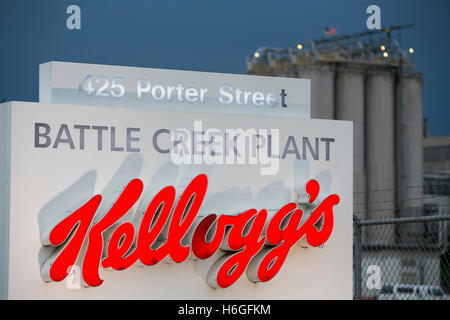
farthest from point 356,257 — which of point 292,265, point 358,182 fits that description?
point 358,182

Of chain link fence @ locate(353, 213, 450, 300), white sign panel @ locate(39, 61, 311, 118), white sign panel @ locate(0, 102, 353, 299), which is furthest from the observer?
chain link fence @ locate(353, 213, 450, 300)

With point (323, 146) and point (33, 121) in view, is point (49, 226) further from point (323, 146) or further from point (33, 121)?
point (323, 146)

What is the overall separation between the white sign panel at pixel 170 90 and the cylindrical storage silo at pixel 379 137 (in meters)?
34.4

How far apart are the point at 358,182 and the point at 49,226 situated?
38028 millimetres

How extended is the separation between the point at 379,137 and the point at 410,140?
93.9 inches

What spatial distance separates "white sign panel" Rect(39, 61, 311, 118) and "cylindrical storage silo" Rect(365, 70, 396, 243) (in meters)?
34.4

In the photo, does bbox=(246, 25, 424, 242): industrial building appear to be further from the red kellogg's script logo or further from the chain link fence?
the red kellogg's script logo

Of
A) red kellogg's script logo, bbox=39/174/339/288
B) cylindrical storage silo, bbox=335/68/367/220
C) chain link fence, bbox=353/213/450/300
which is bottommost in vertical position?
chain link fence, bbox=353/213/450/300

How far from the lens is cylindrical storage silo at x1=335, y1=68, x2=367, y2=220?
160ft

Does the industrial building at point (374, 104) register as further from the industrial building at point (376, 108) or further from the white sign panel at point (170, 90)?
the white sign panel at point (170, 90)

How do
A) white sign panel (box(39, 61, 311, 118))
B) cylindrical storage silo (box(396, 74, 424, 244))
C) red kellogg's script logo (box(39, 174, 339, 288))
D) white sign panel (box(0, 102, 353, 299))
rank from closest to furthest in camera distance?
white sign panel (box(0, 102, 353, 299)), red kellogg's script logo (box(39, 174, 339, 288)), white sign panel (box(39, 61, 311, 118)), cylindrical storage silo (box(396, 74, 424, 244))

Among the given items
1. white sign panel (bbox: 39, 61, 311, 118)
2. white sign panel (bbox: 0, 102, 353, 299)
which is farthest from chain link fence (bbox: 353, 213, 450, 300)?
white sign panel (bbox: 39, 61, 311, 118)

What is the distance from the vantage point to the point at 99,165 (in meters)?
13.3

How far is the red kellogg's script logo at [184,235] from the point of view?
A: 42.5ft
